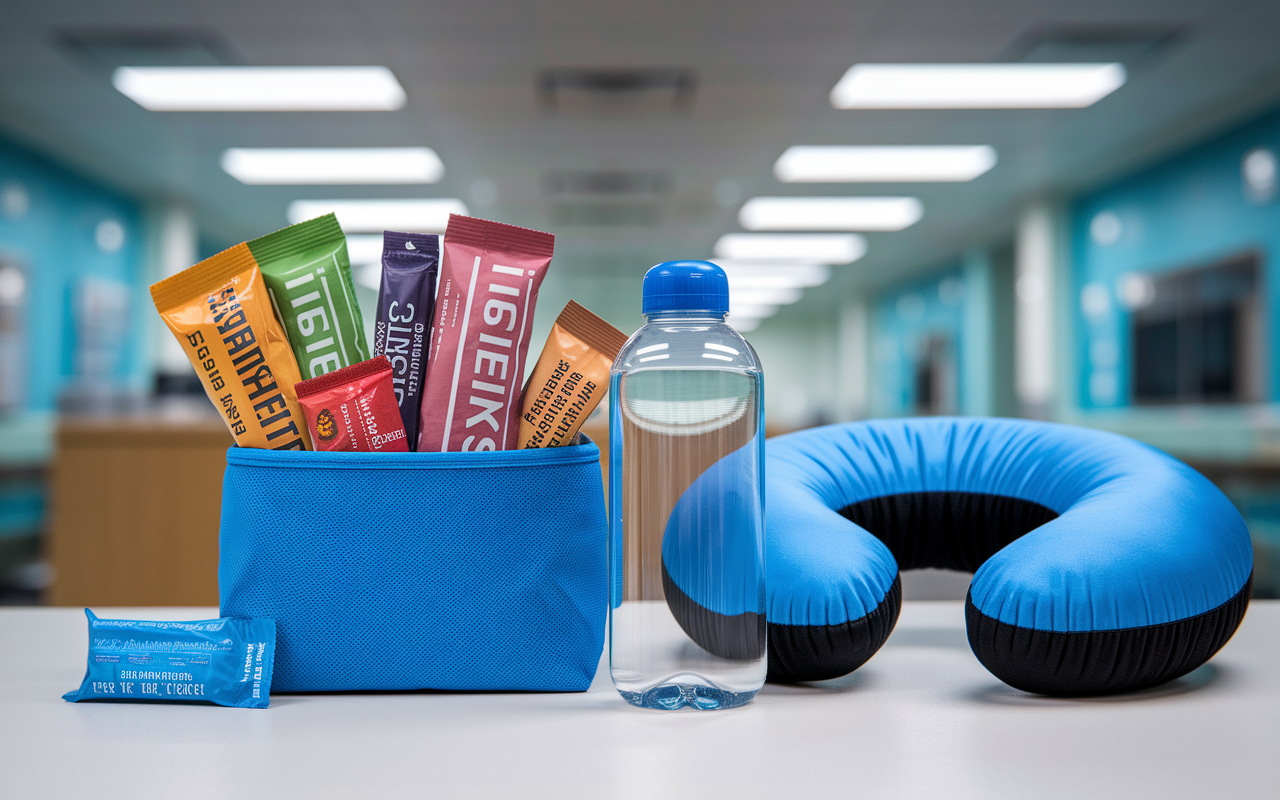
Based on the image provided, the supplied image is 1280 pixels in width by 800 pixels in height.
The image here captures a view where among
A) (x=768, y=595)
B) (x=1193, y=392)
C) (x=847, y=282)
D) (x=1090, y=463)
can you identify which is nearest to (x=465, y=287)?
(x=768, y=595)

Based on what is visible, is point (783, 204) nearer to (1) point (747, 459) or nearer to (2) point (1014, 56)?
(2) point (1014, 56)

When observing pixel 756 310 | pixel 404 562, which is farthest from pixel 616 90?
pixel 756 310

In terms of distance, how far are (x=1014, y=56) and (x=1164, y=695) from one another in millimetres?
3962

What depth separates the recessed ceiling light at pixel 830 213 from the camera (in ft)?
20.8

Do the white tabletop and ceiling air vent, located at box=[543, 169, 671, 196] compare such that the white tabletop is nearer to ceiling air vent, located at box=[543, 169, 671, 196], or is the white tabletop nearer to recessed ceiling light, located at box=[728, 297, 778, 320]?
ceiling air vent, located at box=[543, 169, 671, 196]

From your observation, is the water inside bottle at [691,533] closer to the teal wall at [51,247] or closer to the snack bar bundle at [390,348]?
the snack bar bundle at [390,348]

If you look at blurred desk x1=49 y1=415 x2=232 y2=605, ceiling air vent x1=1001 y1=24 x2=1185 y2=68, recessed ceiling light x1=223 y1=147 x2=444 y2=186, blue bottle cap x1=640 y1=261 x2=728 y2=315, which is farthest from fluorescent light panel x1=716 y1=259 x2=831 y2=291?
blue bottle cap x1=640 y1=261 x2=728 y2=315

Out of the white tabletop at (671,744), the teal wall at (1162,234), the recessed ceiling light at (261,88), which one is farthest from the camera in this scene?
the teal wall at (1162,234)

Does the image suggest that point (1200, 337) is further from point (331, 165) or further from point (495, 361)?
point (495, 361)

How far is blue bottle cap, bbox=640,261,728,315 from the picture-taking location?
0.46 m

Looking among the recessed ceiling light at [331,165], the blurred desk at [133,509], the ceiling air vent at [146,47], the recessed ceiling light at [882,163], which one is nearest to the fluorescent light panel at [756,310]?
the recessed ceiling light at [882,163]

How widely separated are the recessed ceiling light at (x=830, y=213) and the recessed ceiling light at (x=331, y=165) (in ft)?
7.30

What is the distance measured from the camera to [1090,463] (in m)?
0.57

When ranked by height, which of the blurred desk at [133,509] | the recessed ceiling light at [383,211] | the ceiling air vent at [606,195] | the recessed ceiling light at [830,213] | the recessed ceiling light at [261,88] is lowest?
the blurred desk at [133,509]
